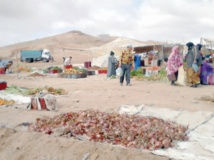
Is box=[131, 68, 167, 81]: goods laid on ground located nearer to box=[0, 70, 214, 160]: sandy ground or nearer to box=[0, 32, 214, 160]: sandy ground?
box=[0, 32, 214, 160]: sandy ground

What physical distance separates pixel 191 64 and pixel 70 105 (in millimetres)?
5851

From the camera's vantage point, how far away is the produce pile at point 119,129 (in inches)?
190

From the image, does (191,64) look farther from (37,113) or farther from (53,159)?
(53,159)

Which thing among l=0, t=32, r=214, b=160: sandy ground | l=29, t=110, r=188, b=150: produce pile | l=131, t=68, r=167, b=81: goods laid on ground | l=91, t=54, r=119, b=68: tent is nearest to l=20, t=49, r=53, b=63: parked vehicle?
l=91, t=54, r=119, b=68: tent

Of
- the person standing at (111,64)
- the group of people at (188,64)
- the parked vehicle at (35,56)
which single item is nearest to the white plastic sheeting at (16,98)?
the group of people at (188,64)

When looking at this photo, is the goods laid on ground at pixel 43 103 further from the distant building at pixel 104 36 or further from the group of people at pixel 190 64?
the distant building at pixel 104 36

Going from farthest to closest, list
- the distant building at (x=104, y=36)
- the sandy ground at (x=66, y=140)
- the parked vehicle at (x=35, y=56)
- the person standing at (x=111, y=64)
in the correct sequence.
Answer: the distant building at (x=104, y=36)
the parked vehicle at (x=35, y=56)
the person standing at (x=111, y=64)
the sandy ground at (x=66, y=140)

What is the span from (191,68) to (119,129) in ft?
24.9

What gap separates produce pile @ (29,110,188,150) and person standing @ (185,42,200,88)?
21.4ft

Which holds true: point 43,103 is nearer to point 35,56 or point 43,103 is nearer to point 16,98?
point 16,98

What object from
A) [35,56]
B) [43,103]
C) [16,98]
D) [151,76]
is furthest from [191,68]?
[35,56]

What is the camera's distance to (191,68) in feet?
39.9

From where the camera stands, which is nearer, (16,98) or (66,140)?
(66,140)

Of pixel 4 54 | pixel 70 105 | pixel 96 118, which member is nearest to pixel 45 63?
pixel 4 54
